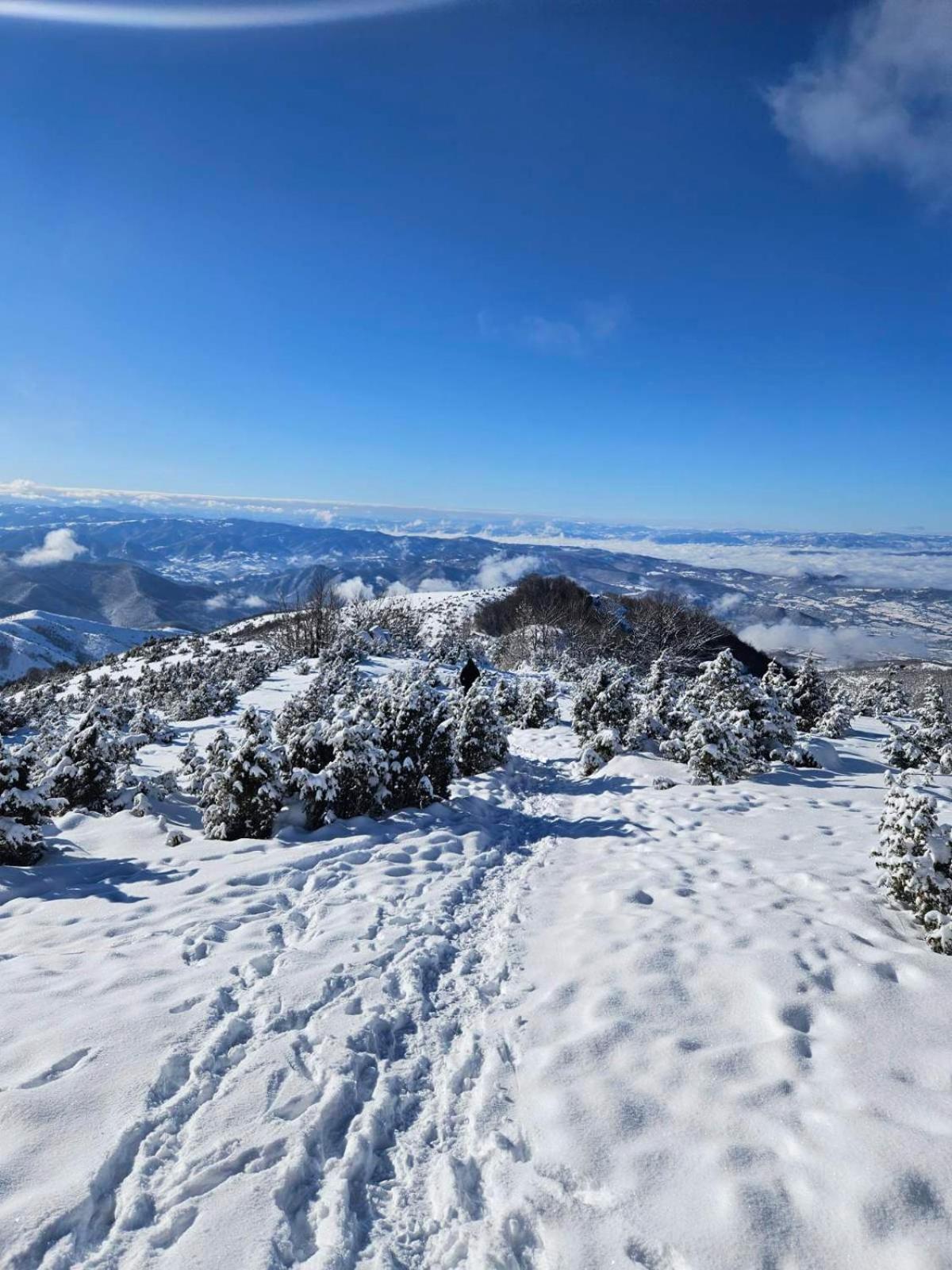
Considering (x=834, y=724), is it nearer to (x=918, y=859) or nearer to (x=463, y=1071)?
(x=918, y=859)

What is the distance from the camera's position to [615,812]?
11.1m

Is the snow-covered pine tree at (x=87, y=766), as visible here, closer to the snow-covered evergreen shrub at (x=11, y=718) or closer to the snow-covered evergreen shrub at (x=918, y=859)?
the snow-covered evergreen shrub at (x=918, y=859)

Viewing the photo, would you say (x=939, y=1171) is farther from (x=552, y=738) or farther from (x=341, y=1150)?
(x=552, y=738)

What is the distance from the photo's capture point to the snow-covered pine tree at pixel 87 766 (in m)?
9.77

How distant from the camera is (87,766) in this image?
32.2 ft

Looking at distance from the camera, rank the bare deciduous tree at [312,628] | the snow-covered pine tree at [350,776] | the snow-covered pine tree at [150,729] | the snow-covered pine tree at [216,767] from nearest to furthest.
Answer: the snow-covered pine tree at [216,767] < the snow-covered pine tree at [350,776] < the snow-covered pine tree at [150,729] < the bare deciduous tree at [312,628]

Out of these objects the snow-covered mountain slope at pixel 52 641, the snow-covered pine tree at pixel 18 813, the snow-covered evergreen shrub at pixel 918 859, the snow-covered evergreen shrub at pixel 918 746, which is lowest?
the snow-covered mountain slope at pixel 52 641

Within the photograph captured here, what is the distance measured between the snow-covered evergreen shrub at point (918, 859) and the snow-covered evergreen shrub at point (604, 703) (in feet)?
30.5

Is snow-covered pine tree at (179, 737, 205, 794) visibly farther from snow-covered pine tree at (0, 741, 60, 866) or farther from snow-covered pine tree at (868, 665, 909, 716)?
snow-covered pine tree at (868, 665, 909, 716)

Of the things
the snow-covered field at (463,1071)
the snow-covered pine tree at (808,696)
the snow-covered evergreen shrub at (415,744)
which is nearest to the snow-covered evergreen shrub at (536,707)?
the snow-covered pine tree at (808,696)

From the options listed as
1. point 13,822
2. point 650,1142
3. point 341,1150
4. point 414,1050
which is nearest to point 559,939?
point 414,1050

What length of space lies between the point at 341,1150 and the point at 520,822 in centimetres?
775

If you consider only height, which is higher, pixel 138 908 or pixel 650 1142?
pixel 650 1142

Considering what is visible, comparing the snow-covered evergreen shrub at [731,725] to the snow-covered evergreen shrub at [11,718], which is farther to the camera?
the snow-covered evergreen shrub at [11,718]
